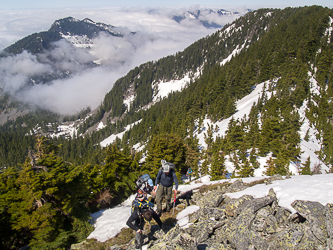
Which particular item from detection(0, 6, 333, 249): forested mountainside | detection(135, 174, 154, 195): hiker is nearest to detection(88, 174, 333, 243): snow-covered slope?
detection(0, 6, 333, 249): forested mountainside

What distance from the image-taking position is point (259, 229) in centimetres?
703

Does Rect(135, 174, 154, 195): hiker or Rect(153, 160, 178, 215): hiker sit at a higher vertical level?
Rect(135, 174, 154, 195): hiker

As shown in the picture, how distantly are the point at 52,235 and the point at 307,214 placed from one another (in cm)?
1418

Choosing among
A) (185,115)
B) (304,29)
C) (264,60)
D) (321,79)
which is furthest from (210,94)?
(304,29)

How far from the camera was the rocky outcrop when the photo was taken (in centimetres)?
621

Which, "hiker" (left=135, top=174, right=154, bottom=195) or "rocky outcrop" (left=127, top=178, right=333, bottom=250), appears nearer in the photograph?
"rocky outcrop" (left=127, top=178, right=333, bottom=250)

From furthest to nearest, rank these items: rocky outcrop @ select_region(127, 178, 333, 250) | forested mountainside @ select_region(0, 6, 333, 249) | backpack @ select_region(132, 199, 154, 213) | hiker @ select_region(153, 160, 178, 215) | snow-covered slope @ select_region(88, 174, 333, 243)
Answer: forested mountainside @ select_region(0, 6, 333, 249), hiker @ select_region(153, 160, 178, 215), snow-covered slope @ select_region(88, 174, 333, 243), backpack @ select_region(132, 199, 154, 213), rocky outcrop @ select_region(127, 178, 333, 250)

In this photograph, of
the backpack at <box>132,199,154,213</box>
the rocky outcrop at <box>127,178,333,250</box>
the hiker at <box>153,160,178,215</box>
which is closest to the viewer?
the rocky outcrop at <box>127,178,333,250</box>

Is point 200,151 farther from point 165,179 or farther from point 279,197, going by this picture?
point 279,197

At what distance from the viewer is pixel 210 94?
8162cm

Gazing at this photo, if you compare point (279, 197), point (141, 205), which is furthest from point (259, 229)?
point (141, 205)

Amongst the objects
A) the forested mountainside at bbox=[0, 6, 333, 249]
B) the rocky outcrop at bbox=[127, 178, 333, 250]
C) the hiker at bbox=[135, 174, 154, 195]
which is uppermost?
the hiker at bbox=[135, 174, 154, 195]

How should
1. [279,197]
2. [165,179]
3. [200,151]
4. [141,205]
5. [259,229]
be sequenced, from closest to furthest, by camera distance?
1. [259,229]
2. [141,205]
3. [279,197]
4. [165,179]
5. [200,151]

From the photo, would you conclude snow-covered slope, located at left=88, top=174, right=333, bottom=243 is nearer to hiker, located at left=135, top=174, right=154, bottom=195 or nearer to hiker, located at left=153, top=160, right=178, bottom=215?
hiker, located at left=153, top=160, right=178, bottom=215
